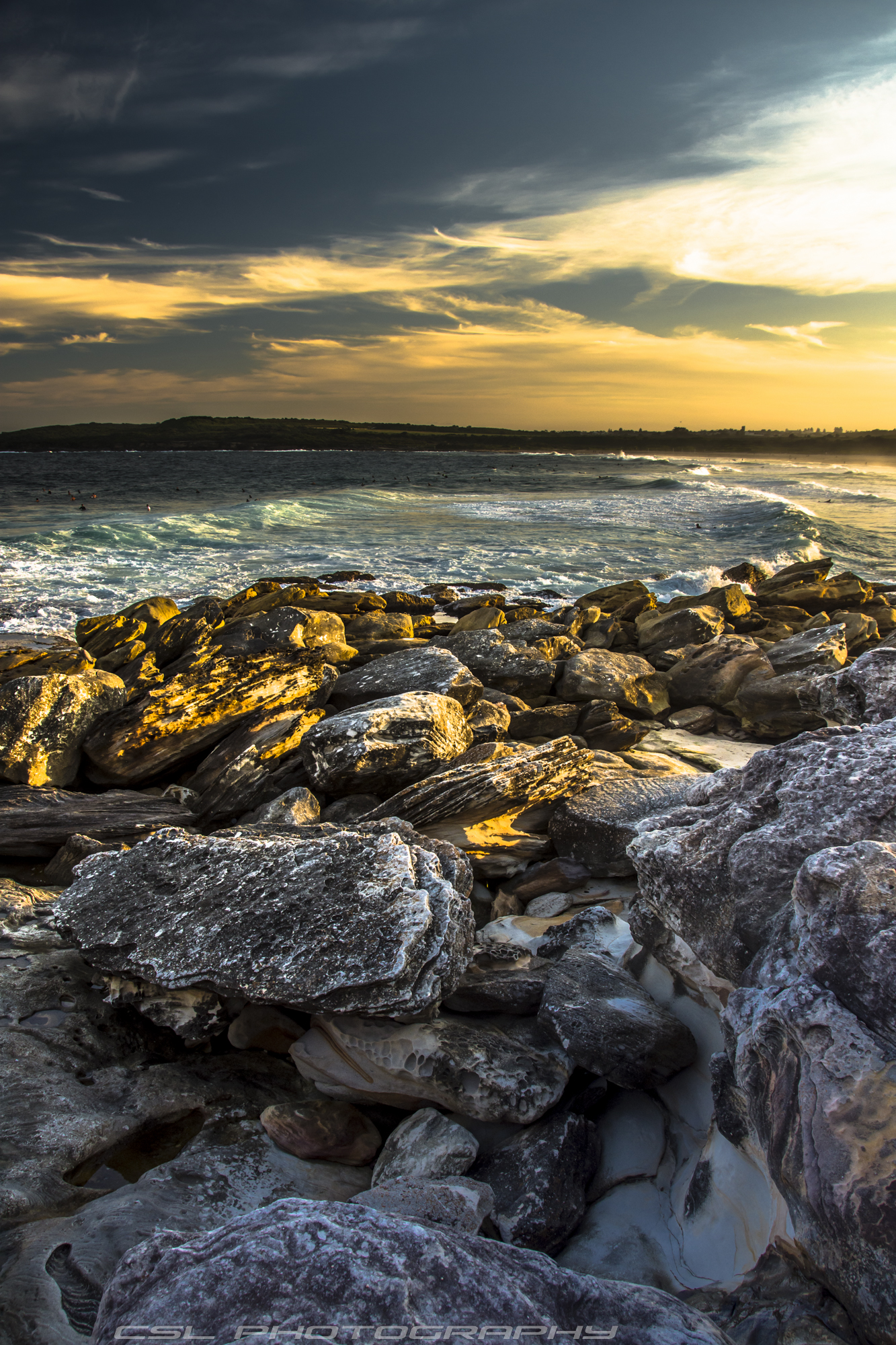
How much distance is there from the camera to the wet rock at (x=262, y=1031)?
2.81 m

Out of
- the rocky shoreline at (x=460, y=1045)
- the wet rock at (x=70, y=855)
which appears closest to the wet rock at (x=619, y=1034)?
the rocky shoreline at (x=460, y=1045)

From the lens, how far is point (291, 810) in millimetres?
4445

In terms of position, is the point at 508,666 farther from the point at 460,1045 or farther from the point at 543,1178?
the point at 543,1178

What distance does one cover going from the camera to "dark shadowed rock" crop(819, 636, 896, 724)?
2.95 metres

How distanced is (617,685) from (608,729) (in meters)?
0.92

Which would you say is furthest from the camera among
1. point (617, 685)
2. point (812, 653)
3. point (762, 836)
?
point (812, 653)

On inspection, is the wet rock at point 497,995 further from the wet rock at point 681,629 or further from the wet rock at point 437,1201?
the wet rock at point 681,629

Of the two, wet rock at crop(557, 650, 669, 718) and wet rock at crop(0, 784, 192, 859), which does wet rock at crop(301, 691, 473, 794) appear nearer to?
wet rock at crop(0, 784, 192, 859)

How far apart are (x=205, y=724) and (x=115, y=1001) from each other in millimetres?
3069

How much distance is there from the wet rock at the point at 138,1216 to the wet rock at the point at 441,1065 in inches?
10.4

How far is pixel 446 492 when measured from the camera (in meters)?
44.5

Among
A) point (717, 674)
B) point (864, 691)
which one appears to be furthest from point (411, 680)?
point (864, 691)

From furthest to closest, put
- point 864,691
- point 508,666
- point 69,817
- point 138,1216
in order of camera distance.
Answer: point 508,666
point 69,817
point 864,691
point 138,1216

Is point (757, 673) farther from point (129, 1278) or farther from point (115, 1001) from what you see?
point (129, 1278)
